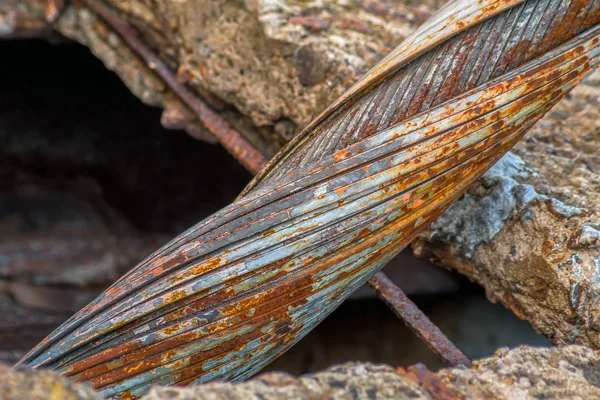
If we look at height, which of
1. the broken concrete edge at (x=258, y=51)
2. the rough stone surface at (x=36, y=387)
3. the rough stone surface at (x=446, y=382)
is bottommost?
the rough stone surface at (x=446, y=382)

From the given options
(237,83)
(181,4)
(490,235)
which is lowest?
(490,235)

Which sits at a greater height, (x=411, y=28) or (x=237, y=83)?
(x=237, y=83)

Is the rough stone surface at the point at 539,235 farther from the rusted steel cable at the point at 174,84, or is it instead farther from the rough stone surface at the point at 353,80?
the rusted steel cable at the point at 174,84

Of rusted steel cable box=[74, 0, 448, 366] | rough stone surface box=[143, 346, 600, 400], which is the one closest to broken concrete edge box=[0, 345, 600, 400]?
rough stone surface box=[143, 346, 600, 400]

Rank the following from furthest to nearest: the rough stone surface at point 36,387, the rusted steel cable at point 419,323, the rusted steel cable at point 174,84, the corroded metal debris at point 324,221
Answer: the rusted steel cable at point 174,84, the rusted steel cable at point 419,323, the corroded metal debris at point 324,221, the rough stone surface at point 36,387

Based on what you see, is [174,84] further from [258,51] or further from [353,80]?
[353,80]

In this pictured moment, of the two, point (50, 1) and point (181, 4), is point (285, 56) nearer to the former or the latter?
point (181, 4)

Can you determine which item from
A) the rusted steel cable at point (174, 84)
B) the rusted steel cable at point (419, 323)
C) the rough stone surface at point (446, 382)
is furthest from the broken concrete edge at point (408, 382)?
the rusted steel cable at point (174, 84)

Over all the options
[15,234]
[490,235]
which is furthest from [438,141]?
[15,234]
